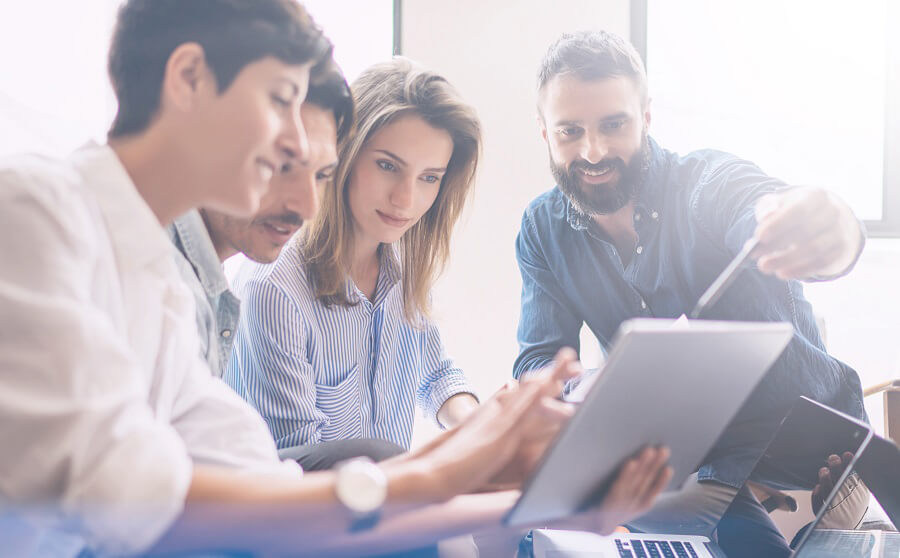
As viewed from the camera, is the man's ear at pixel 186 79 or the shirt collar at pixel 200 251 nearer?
the man's ear at pixel 186 79

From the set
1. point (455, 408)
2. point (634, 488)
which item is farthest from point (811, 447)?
point (455, 408)

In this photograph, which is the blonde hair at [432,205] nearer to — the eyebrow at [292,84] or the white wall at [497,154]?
the eyebrow at [292,84]

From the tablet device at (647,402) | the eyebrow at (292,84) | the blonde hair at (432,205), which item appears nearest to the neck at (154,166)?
the eyebrow at (292,84)

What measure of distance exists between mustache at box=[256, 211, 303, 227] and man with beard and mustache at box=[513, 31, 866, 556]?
69 cm

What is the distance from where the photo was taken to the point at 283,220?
34.4 inches

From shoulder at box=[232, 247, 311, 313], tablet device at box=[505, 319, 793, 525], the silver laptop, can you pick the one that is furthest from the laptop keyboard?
shoulder at box=[232, 247, 311, 313]

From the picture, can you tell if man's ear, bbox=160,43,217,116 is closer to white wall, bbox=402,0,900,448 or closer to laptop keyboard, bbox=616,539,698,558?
laptop keyboard, bbox=616,539,698,558

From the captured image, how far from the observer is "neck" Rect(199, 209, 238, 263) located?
91 centimetres

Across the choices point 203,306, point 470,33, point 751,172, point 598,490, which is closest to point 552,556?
point 598,490

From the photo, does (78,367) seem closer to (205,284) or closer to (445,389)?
(205,284)

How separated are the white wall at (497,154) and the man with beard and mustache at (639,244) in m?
0.69

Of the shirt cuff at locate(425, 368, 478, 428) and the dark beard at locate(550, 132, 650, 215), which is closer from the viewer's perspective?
the shirt cuff at locate(425, 368, 478, 428)

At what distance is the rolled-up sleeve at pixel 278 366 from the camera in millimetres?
986

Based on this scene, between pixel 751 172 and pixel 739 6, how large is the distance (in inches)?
51.2
